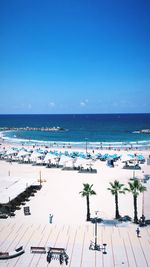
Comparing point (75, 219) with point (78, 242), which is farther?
point (75, 219)

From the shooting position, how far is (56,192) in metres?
29.6

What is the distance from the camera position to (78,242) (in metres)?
18.7

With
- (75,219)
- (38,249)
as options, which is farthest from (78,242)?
(75,219)

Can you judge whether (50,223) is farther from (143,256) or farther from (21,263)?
(143,256)

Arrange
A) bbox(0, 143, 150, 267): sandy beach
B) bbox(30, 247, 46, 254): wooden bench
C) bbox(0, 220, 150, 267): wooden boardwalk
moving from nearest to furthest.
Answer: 1. bbox(0, 220, 150, 267): wooden boardwalk
2. bbox(0, 143, 150, 267): sandy beach
3. bbox(30, 247, 46, 254): wooden bench

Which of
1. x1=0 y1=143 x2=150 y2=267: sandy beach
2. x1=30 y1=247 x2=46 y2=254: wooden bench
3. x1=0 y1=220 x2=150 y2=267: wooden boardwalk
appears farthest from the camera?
x1=30 y1=247 x2=46 y2=254: wooden bench

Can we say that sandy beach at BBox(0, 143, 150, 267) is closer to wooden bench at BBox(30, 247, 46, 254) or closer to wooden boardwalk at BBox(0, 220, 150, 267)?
wooden boardwalk at BBox(0, 220, 150, 267)

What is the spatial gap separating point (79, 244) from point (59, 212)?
19.2 ft

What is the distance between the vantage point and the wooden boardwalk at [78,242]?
53.7 feet

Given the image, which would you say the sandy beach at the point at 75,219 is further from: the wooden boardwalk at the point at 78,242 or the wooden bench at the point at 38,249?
the wooden bench at the point at 38,249

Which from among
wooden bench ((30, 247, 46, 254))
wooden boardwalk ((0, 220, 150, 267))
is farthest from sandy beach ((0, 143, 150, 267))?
wooden bench ((30, 247, 46, 254))

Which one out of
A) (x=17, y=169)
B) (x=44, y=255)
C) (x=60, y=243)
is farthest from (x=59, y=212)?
(x=17, y=169)

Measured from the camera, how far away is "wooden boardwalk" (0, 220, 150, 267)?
16.4 meters

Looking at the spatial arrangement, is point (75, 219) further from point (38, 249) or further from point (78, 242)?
point (38, 249)
